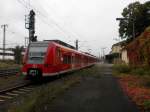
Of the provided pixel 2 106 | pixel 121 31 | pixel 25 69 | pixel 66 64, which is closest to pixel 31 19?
pixel 66 64

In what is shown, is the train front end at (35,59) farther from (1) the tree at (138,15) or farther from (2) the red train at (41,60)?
(1) the tree at (138,15)

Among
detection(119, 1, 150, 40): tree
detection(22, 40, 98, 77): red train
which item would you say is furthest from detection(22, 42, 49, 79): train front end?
detection(119, 1, 150, 40): tree

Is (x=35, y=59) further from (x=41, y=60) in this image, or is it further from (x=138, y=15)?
(x=138, y=15)

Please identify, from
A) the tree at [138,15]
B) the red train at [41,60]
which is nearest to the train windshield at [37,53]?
the red train at [41,60]

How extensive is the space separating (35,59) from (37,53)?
16.9 inches

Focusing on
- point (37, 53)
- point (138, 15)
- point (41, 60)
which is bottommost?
point (41, 60)

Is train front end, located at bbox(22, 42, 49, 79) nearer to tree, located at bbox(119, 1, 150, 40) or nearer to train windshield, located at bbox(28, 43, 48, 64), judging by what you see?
train windshield, located at bbox(28, 43, 48, 64)

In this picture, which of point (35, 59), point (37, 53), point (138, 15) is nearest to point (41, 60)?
point (35, 59)

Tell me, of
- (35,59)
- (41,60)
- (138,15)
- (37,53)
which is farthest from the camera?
(138,15)

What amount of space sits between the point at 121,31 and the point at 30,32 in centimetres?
1879

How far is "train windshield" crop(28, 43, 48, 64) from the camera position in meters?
18.3

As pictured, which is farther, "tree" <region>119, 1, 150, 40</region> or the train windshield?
"tree" <region>119, 1, 150, 40</region>

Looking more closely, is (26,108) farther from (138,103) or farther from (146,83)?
(146,83)

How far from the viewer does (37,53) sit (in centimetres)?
1856
